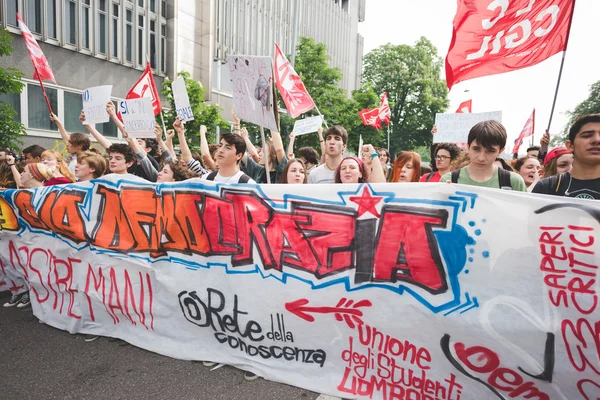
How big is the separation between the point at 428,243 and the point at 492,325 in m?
0.53

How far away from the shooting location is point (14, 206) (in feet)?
12.8

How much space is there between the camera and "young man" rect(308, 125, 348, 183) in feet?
14.1

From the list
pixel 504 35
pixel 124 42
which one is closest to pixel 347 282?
pixel 504 35

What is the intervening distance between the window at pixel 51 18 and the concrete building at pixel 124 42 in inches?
1.5

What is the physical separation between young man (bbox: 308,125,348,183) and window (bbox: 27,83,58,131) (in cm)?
1606

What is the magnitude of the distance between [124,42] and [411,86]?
28.2 meters

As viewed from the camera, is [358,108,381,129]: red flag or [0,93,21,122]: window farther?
[0,93,21,122]: window

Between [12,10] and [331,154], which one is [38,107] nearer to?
[12,10]

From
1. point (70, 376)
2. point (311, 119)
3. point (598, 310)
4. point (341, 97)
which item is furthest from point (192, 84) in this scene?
point (598, 310)

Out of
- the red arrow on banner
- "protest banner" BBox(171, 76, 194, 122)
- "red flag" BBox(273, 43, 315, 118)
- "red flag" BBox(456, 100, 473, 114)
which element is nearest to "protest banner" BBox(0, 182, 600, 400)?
the red arrow on banner

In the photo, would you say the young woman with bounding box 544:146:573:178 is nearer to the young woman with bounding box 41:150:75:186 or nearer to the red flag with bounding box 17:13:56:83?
the young woman with bounding box 41:150:75:186

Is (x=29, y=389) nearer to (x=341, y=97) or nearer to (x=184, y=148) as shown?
(x=184, y=148)

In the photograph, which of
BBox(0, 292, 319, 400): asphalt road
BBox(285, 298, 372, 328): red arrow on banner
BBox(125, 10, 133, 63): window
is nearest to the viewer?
BBox(285, 298, 372, 328): red arrow on banner

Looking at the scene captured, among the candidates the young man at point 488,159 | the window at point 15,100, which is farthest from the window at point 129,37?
the young man at point 488,159
